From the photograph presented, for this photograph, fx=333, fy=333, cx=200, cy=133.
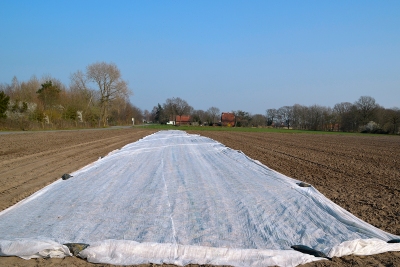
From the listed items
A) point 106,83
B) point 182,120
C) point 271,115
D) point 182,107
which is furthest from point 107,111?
point 271,115

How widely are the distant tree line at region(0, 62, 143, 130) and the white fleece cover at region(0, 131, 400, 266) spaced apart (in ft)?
108

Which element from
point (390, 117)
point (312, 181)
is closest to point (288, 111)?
point (390, 117)

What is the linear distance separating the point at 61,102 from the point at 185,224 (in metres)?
47.9

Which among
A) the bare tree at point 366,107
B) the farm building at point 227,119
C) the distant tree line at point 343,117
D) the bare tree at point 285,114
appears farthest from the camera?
the bare tree at point 285,114

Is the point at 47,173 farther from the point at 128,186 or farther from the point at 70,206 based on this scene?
the point at 70,206

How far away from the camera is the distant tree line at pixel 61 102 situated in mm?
36594

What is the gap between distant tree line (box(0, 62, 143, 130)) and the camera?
120 feet

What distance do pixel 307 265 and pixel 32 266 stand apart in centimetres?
271

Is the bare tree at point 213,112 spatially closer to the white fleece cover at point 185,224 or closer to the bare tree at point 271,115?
the bare tree at point 271,115

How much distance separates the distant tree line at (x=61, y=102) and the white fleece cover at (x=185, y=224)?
32957 millimetres

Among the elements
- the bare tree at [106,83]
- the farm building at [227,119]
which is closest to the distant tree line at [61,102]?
the bare tree at [106,83]

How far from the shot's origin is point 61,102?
47438 millimetres

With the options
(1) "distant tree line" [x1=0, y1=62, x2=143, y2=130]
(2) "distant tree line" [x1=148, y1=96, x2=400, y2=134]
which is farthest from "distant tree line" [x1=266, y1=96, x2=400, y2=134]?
(1) "distant tree line" [x1=0, y1=62, x2=143, y2=130]

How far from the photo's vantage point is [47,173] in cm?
852
